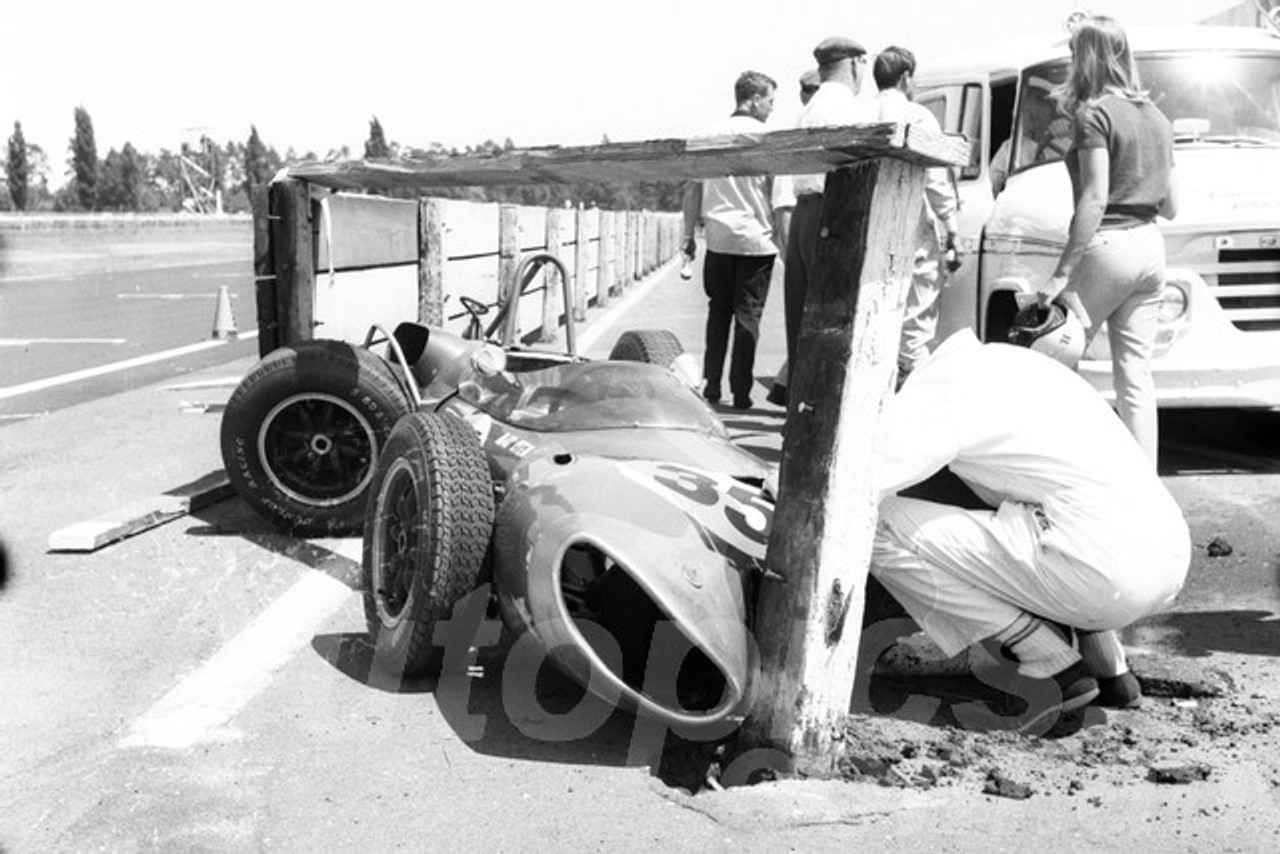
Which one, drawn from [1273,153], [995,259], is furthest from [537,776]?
[1273,153]

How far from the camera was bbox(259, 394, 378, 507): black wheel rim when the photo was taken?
6781mm

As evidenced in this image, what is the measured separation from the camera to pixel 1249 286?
8367 mm

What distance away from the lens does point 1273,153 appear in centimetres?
888

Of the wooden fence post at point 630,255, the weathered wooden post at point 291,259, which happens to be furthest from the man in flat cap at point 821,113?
the wooden fence post at point 630,255

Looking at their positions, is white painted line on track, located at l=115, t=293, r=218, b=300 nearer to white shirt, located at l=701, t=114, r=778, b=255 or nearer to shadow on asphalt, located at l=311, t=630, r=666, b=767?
white shirt, located at l=701, t=114, r=778, b=255

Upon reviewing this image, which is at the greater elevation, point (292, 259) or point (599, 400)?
point (292, 259)

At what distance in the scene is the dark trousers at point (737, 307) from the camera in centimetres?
1055

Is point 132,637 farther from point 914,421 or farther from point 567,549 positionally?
point 914,421

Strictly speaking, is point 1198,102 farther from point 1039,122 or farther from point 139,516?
point 139,516

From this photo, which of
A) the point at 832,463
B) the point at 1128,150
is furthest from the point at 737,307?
the point at 832,463

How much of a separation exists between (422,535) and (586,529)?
0.70 metres

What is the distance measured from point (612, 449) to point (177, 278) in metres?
28.2

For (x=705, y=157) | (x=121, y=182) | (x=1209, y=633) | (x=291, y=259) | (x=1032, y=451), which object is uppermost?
(x=705, y=157)

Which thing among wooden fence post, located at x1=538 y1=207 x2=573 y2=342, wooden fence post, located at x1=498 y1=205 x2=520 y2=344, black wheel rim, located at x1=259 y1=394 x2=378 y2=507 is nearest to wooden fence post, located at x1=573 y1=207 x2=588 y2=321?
wooden fence post, located at x1=538 y1=207 x2=573 y2=342
